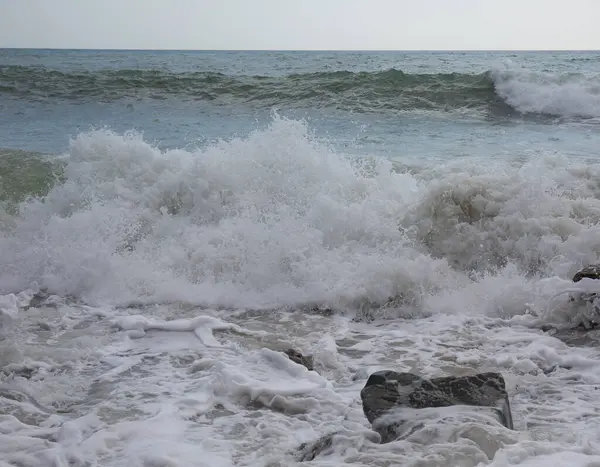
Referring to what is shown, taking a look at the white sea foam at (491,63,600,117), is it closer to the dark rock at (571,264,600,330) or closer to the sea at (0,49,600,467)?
the sea at (0,49,600,467)

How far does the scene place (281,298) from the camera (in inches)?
213

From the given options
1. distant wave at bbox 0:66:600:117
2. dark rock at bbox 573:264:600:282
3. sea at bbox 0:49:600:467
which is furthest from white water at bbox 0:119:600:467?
distant wave at bbox 0:66:600:117

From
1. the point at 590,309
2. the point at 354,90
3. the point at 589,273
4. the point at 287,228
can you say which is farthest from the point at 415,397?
the point at 354,90

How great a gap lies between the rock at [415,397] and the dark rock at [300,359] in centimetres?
81

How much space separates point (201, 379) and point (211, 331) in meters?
0.85

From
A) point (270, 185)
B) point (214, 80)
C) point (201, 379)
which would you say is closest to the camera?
point (201, 379)

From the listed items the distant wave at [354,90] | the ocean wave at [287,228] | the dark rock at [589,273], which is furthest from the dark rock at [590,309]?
the distant wave at [354,90]

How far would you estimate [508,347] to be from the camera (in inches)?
171

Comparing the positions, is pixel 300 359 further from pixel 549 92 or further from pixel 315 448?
pixel 549 92

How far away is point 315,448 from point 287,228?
340 cm

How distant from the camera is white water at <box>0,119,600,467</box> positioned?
10.3 feet

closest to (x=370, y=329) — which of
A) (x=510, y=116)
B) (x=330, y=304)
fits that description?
(x=330, y=304)

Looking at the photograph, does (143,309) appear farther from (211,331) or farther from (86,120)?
(86,120)

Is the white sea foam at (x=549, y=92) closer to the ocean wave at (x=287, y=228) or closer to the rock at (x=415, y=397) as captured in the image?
the ocean wave at (x=287, y=228)
